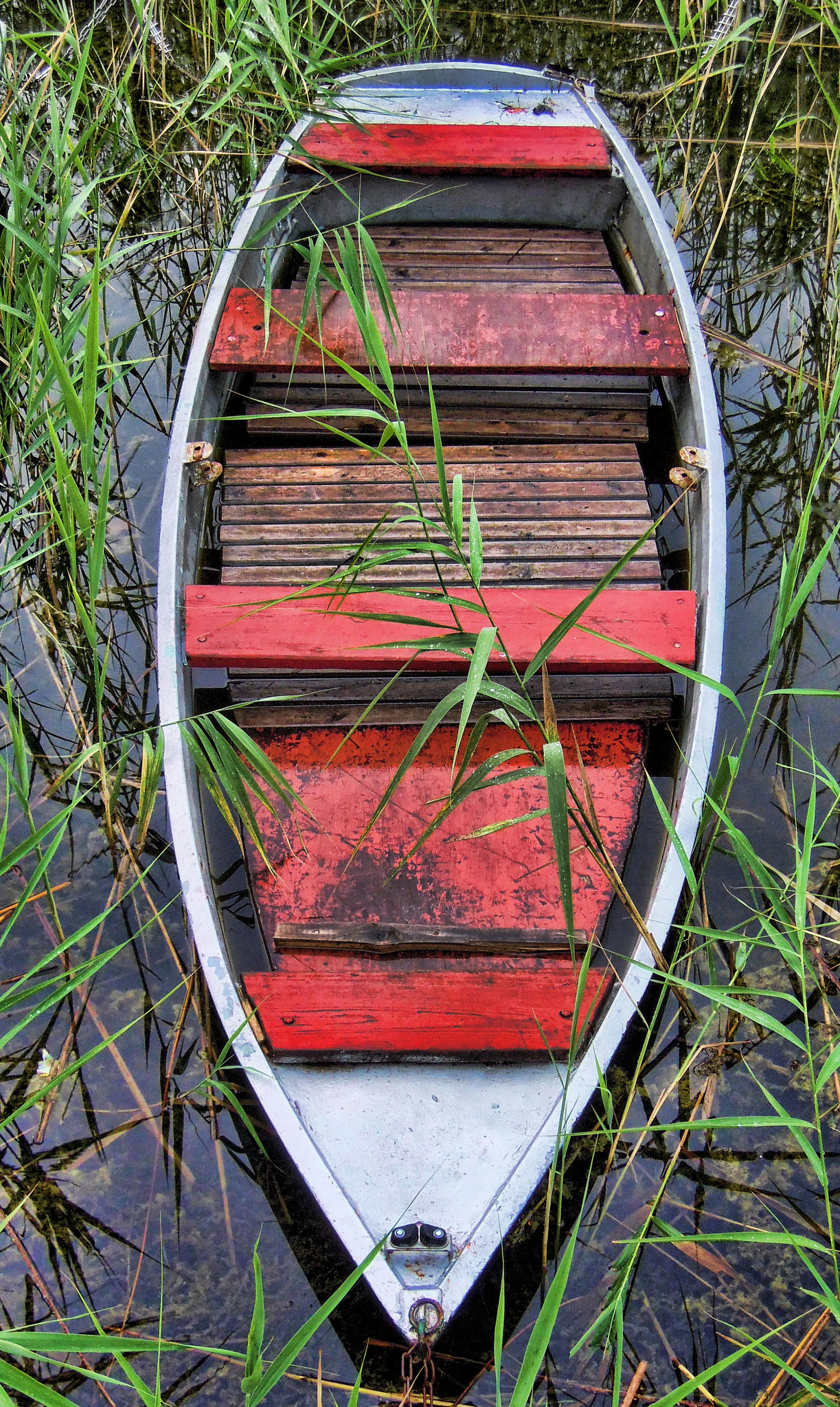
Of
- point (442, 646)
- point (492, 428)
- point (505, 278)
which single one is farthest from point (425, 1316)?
point (505, 278)

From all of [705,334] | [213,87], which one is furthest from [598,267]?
[213,87]

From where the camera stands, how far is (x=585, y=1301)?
201cm

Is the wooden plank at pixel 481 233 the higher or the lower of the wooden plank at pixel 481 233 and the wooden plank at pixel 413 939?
the higher

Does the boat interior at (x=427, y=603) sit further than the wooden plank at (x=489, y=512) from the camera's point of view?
No

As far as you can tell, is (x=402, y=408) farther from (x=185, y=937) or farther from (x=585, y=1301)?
(x=585, y=1301)

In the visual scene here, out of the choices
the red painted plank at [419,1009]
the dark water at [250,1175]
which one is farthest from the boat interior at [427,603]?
the dark water at [250,1175]

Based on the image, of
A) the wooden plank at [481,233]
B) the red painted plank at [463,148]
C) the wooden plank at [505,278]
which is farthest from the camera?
the wooden plank at [481,233]

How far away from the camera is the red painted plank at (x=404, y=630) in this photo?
7.55 feet

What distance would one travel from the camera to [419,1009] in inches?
77.8

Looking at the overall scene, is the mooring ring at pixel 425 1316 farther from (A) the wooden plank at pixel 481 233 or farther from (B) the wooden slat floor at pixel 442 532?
(A) the wooden plank at pixel 481 233

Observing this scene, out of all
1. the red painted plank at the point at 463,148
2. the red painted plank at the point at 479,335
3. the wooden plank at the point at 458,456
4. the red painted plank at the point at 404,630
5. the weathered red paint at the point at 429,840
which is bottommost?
the weathered red paint at the point at 429,840

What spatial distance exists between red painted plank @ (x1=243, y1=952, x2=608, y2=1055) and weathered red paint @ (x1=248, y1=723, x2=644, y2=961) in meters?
0.18

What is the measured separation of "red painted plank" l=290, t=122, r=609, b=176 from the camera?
3.35 metres

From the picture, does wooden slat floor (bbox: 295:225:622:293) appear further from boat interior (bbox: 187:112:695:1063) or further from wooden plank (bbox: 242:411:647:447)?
wooden plank (bbox: 242:411:647:447)
